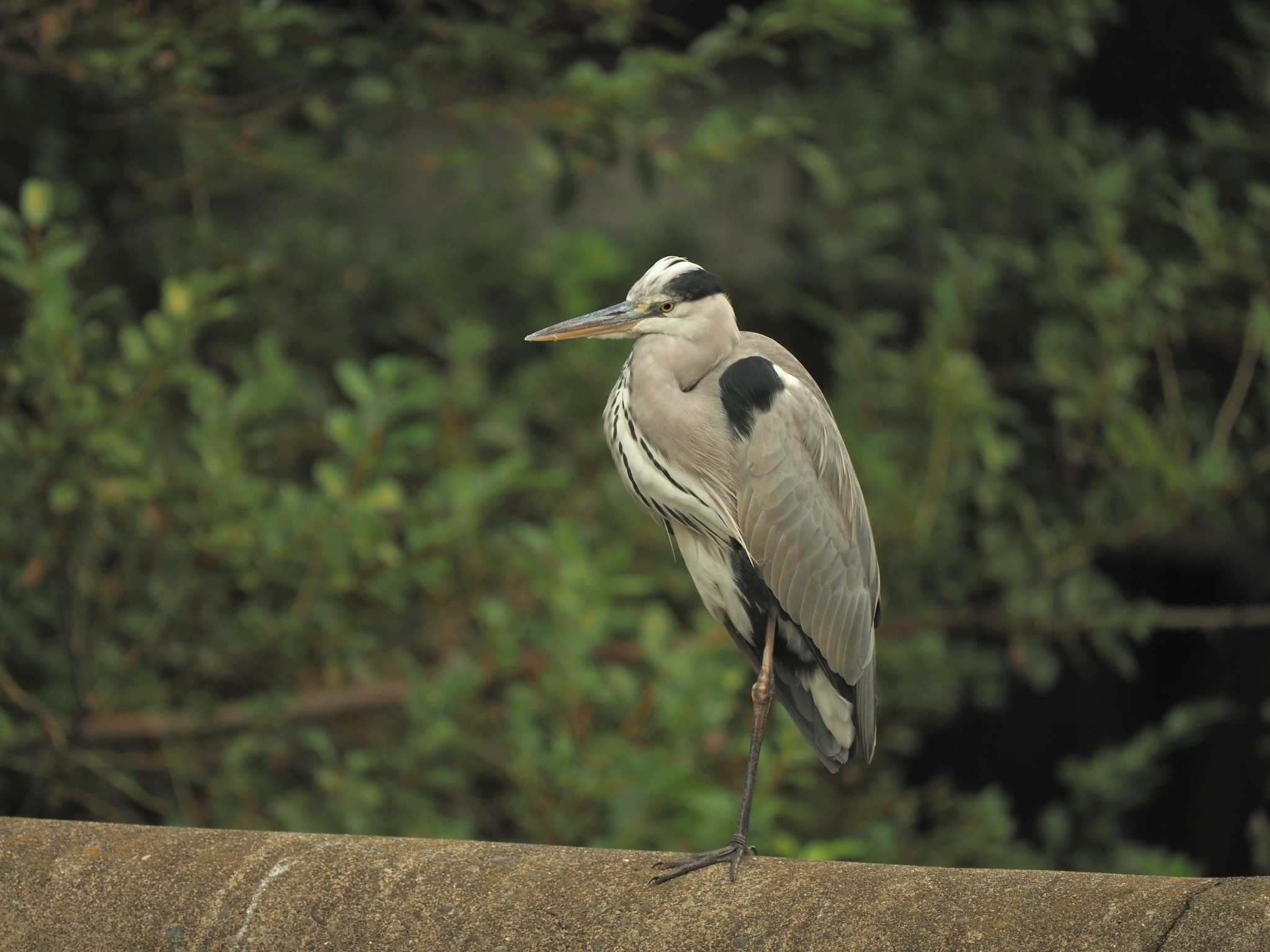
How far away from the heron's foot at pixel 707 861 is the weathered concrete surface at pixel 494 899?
0.02 m

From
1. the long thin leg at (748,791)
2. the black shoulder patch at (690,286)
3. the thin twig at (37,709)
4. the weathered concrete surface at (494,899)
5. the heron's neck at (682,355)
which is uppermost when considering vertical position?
the black shoulder patch at (690,286)

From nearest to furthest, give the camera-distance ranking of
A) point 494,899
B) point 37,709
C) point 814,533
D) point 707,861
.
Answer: point 494,899
point 707,861
point 814,533
point 37,709

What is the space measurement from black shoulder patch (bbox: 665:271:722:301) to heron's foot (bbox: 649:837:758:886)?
0.90 m

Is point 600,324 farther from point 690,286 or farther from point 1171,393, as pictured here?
point 1171,393

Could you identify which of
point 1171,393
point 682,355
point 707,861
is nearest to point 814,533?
point 682,355

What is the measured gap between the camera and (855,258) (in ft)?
16.6

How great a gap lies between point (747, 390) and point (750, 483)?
17 cm

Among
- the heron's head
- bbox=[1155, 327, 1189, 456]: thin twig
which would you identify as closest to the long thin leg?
the heron's head

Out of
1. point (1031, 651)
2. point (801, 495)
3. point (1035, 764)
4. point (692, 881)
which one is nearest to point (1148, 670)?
point (1035, 764)

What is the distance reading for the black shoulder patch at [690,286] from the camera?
256 cm

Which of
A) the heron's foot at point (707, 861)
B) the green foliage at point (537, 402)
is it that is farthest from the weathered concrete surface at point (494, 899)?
the green foliage at point (537, 402)

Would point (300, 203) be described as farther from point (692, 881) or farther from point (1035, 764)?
point (692, 881)

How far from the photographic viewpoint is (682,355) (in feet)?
8.47

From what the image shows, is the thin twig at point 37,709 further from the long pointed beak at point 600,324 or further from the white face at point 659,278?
the white face at point 659,278
